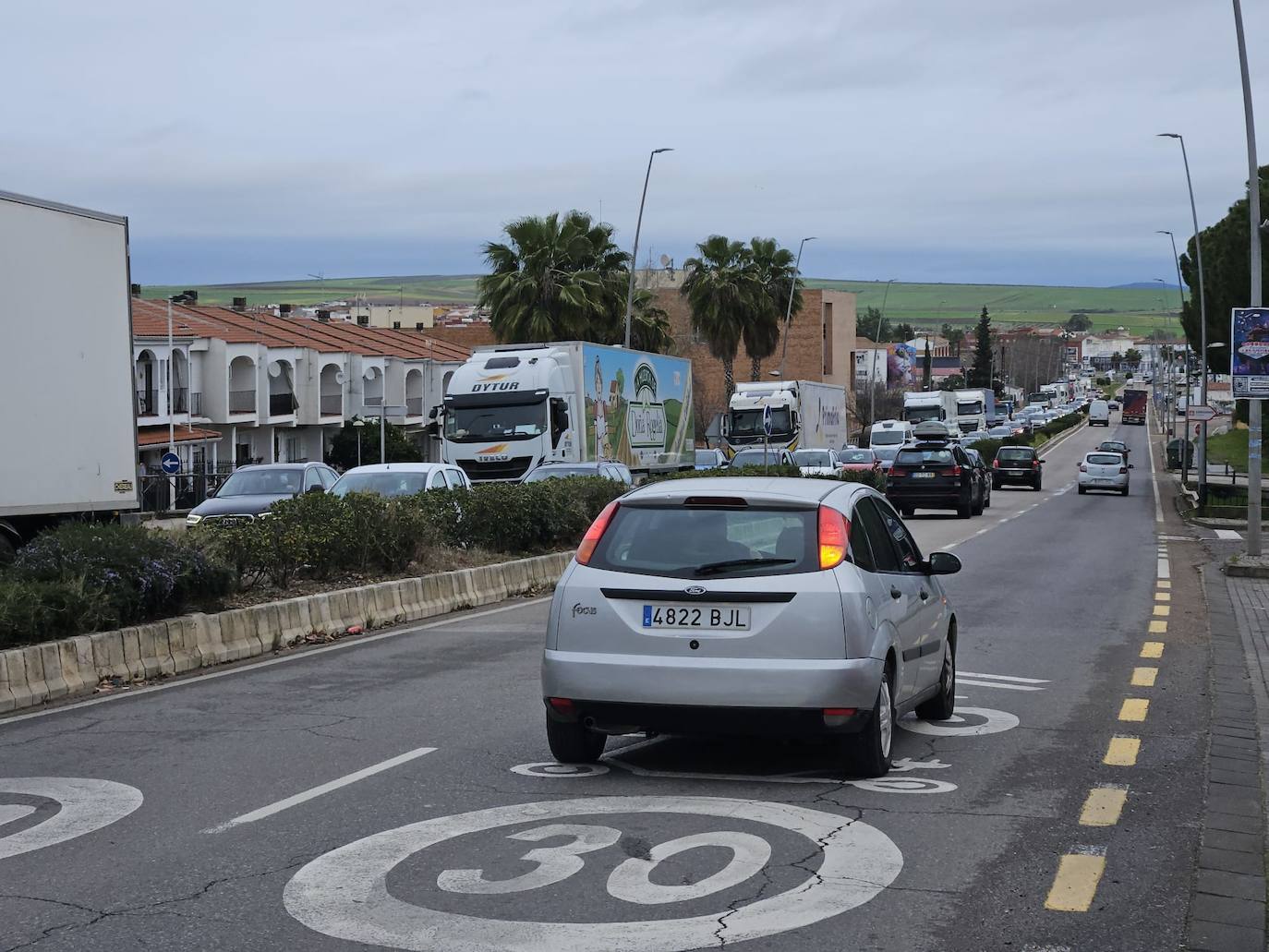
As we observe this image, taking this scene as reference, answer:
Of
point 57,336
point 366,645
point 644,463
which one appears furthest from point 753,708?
point 644,463

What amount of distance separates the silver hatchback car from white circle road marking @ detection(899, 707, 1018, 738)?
1.23m

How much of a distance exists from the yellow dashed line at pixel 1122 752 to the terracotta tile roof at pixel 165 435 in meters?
54.3

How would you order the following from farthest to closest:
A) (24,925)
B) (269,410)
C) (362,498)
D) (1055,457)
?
(1055,457) → (269,410) → (362,498) → (24,925)

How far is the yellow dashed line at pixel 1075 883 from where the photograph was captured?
5.79 meters

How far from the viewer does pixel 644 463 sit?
39.8 meters

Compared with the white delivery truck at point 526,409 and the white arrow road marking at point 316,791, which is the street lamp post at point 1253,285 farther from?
the white arrow road marking at point 316,791

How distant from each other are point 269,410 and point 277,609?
58709 mm

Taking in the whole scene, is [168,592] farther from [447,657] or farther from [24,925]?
[24,925]

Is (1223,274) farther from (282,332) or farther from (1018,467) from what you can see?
(282,332)

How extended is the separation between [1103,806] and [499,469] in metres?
25.8

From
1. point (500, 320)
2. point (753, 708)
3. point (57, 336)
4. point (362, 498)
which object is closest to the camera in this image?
point (753, 708)

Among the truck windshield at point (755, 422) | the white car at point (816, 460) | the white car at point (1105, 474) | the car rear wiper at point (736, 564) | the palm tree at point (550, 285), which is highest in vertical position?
the palm tree at point (550, 285)

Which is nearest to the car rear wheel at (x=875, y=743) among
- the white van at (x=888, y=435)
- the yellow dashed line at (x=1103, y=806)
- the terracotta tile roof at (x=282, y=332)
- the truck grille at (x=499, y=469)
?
the yellow dashed line at (x=1103, y=806)

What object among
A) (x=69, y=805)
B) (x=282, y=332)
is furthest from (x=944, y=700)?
(x=282, y=332)
